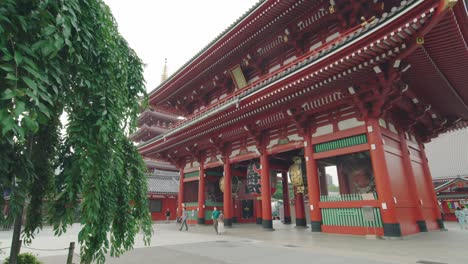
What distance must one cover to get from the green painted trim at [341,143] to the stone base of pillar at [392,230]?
116 inches

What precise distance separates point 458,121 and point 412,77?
6.98 metres

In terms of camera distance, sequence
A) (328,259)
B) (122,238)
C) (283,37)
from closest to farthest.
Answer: (122,238) < (328,259) < (283,37)

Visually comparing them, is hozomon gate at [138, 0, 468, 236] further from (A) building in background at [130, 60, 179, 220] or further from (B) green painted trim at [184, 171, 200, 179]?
(A) building in background at [130, 60, 179, 220]

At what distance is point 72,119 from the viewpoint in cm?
302

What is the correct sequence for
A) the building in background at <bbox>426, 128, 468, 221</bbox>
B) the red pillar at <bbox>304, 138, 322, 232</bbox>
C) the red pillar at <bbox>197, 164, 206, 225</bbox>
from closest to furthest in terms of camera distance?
the red pillar at <bbox>304, 138, 322, 232</bbox> < the red pillar at <bbox>197, 164, 206, 225</bbox> < the building in background at <bbox>426, 128, 468, 221</bbox>

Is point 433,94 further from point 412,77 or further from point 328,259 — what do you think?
point 328,259

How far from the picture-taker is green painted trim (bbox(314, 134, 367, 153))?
9609mm

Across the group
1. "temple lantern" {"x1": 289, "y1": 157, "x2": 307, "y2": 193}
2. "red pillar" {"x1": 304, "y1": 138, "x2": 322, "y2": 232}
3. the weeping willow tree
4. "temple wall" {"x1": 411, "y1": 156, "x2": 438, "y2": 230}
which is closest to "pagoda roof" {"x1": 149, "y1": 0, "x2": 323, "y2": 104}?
"red pillar" {"x1": 304, "y1": 138, "x2": 322, "y2": 232}

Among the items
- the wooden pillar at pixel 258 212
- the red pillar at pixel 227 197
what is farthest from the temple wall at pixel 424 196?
the wooden pillar at pixel 258 212

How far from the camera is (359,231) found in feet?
30.0

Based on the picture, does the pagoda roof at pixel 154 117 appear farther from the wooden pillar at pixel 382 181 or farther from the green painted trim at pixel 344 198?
Answer: the wooden pillar at pixel 382 181

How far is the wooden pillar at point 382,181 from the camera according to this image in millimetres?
8453

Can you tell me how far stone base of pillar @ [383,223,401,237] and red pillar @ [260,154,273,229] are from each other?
5333mm

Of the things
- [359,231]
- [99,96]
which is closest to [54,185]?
[99,96]
